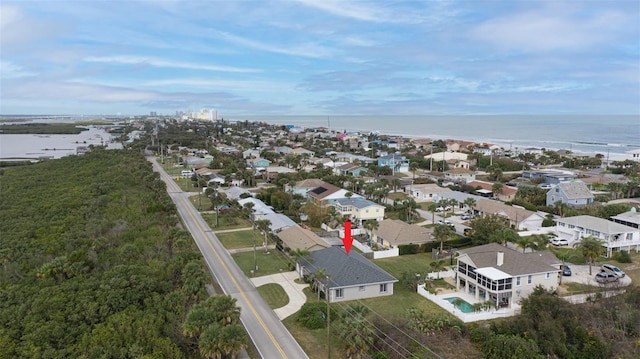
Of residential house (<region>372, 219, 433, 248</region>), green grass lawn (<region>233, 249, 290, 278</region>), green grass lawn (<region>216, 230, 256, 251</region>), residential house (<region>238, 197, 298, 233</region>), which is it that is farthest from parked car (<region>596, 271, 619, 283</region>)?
green grass lawn (<region>216, 230, 256, 251</region>)

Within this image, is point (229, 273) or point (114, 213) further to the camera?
point (114, 213)

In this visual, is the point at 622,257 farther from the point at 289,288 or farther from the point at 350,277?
the point at 289,288

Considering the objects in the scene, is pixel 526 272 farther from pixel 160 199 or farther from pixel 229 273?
pixel 160 199

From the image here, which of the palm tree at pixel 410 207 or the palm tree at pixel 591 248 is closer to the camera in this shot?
the palm tree at pixel 591 248

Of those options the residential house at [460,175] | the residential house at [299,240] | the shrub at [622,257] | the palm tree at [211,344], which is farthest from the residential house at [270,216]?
the residential house at [460,175]

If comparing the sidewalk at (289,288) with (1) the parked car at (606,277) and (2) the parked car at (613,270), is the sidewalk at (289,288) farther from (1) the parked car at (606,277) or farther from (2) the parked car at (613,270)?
(2) the parked car at (613,270)

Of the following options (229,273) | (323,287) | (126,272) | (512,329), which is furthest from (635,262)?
(126,272)

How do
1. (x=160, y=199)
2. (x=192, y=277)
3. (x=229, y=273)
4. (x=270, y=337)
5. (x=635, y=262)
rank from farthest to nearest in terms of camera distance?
1. (x=160, y=199)
2. (x=635, y=262)
3. (x=229, y=273)
4. (x=192, y=277)
5. (x=270, y=337)
